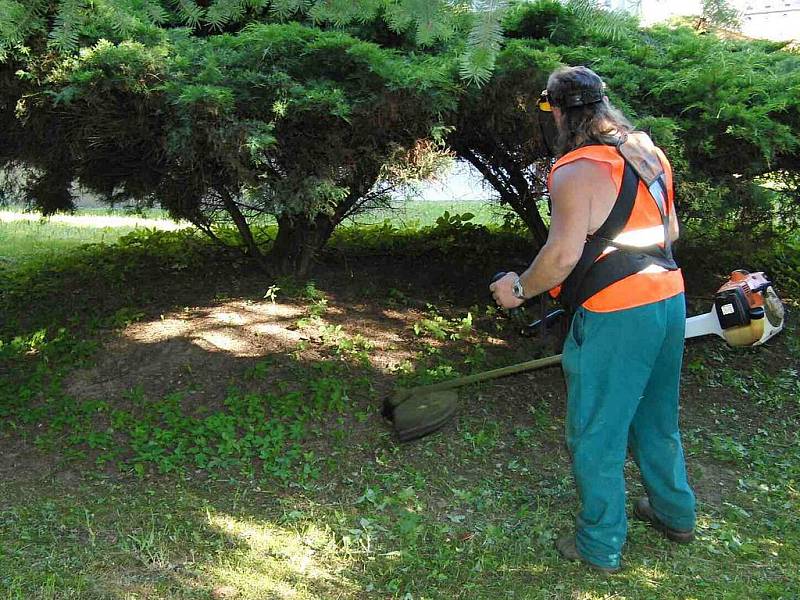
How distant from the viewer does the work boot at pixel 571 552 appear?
350cm

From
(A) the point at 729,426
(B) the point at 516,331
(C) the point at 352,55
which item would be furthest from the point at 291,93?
(A) the point at 729,426

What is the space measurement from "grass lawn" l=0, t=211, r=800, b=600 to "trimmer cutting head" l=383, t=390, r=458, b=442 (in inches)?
4.7

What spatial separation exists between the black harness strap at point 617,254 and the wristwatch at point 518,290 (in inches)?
8.8

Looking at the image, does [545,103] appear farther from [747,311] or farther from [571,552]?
[571,552]

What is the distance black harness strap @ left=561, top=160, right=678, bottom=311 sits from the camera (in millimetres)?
3197

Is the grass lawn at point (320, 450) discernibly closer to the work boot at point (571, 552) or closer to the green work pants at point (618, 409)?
the work boot at point (571, 552)

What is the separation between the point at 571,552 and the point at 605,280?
4.09ft

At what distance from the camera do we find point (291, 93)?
3971 mm

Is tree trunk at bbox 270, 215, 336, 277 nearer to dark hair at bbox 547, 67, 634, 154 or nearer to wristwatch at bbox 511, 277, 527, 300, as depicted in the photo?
wristwatch at bbox 511, 277, 527, 300

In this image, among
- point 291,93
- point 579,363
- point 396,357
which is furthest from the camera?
point 396,357

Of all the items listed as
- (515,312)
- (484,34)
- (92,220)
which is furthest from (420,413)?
(92,220)

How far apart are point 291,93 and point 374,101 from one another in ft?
1.36

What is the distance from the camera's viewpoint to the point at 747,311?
347 cm

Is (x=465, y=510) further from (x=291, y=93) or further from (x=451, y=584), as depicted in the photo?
(x=291, y=93)
